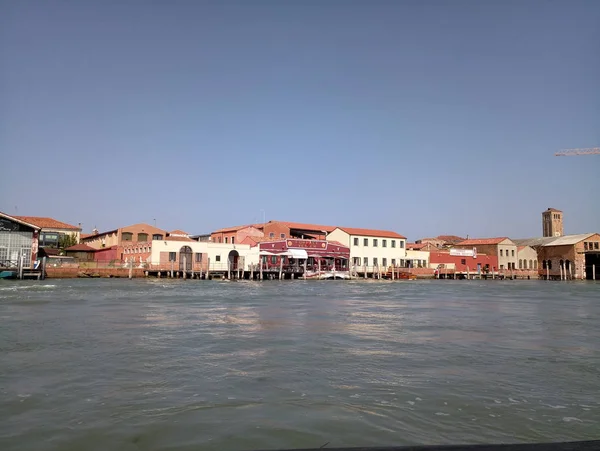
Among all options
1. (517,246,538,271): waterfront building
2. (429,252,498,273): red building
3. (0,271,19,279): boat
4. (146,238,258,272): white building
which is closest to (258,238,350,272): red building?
(146,238,258,272): white building

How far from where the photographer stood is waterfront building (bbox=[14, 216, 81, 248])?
6074cm

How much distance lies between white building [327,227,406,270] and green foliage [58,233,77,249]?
32.6 metres

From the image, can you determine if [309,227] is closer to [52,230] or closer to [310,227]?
[310,227]

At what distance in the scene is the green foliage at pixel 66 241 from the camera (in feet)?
200

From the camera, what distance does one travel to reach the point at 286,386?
620cm

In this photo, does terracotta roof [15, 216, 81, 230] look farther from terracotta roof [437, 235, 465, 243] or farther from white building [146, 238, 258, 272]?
terracotta roof [437, 235, 465, 243]

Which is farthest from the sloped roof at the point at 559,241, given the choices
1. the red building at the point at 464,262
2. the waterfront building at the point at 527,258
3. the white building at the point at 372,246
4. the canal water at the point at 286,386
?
the canal water at the point at 286,386

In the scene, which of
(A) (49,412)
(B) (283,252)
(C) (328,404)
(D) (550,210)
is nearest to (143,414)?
(A) (49,412)

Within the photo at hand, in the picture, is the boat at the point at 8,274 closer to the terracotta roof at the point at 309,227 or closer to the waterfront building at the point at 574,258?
the terracotta roof at the point at 309,227

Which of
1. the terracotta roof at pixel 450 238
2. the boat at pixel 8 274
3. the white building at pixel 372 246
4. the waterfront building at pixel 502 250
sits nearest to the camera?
the boat at pixel 8 274

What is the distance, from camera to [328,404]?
212 inches

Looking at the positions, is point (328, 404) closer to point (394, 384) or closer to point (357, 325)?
point (394, 384)

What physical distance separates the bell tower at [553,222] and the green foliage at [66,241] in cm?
8308

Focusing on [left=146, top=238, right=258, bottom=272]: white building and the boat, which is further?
[left=146, top=238, right=258, bottom=272]: white building
